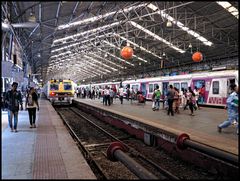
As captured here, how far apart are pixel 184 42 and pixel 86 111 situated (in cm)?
1360

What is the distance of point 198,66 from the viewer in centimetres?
3006

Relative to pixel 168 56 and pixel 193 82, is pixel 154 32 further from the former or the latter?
pixel 168 56

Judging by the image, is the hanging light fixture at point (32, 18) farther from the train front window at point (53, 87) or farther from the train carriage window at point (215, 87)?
the train front window at point (53, 87)

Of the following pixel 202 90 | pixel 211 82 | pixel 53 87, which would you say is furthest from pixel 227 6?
pixel 53 87

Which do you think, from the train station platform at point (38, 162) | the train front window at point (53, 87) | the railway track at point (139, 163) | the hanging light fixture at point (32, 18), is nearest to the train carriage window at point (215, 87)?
the railway track at point (139, 163)

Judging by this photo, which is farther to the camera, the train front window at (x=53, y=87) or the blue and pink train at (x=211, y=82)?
the train front window at (x=53, y=87)

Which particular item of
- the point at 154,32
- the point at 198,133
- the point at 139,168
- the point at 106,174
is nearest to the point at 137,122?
the point at 198,133

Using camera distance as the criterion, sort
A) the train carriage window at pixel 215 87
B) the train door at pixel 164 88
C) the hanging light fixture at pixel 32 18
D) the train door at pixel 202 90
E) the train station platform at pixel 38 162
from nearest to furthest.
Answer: the train station platform at pixel 38 162
the hanging light fixture at pixel 32 18
the train carriage window at pixel 215 87
the train door at pixel 202 90
the train door at pixel 164 88

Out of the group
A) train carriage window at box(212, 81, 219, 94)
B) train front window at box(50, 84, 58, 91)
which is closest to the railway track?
train carriage window at box(212, 81, 219, 94)

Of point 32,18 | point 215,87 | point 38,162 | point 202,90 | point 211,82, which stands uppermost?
point 211,82

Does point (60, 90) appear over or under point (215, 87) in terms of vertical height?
under

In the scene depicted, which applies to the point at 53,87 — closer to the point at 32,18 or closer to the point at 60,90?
the point at 60,90

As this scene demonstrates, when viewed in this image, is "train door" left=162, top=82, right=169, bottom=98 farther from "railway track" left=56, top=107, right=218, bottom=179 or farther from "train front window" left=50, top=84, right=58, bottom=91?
"railway track" left=56, top=107, right=218, bottom=179

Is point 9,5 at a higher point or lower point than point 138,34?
lower
